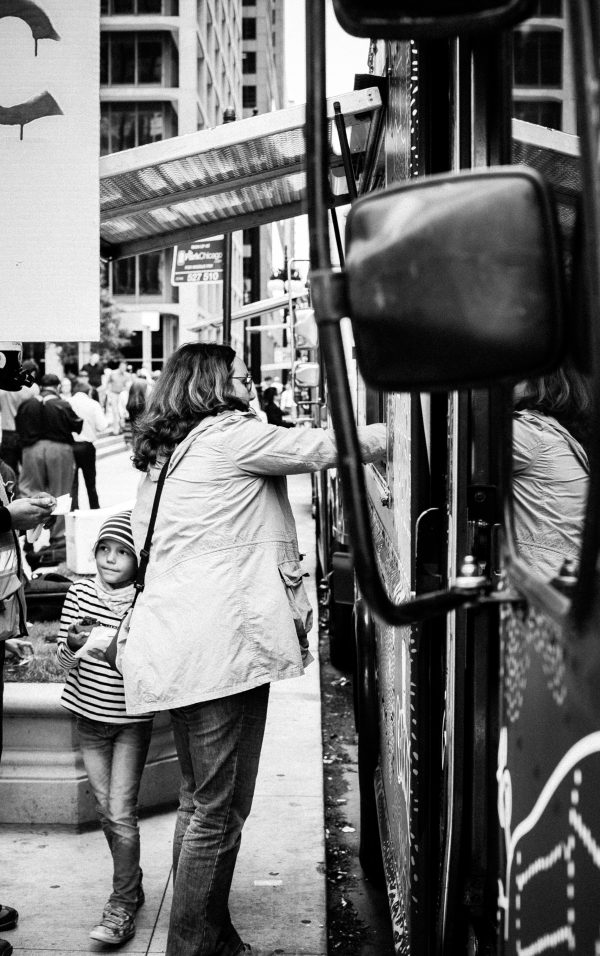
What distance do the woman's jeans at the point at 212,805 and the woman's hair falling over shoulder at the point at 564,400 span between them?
5.69 ft

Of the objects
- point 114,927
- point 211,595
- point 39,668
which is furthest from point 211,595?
point 39,668

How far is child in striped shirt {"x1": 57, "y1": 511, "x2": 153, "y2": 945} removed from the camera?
3.78 metres

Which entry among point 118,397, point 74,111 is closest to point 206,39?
point 118,397

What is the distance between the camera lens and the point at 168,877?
4.27 metres

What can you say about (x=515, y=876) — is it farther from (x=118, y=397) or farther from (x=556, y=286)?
(x=118, y=397)

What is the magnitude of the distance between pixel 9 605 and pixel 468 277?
2.78m

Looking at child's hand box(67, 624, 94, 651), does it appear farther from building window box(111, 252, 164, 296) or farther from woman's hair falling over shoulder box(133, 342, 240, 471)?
building window box(111, 252, 164, 296)

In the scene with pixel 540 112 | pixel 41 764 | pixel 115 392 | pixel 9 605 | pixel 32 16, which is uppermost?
pixel 32 16

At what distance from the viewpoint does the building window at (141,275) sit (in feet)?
181

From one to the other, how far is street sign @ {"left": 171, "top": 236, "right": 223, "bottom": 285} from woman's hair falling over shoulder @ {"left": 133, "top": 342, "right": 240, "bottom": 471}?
9.40 m

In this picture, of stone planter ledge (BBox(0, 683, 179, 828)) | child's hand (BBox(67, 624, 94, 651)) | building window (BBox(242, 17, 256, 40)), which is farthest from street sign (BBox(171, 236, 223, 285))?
building window (BBox(242, 17, 256, 40))

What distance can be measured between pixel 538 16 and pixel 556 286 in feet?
1.89

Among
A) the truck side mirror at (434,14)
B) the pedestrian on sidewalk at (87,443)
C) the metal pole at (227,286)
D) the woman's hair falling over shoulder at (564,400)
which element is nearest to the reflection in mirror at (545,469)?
the woman's hair falling over shoulder at (564,400)

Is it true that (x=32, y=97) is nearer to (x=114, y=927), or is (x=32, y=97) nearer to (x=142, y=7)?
(x=114, y=927)
